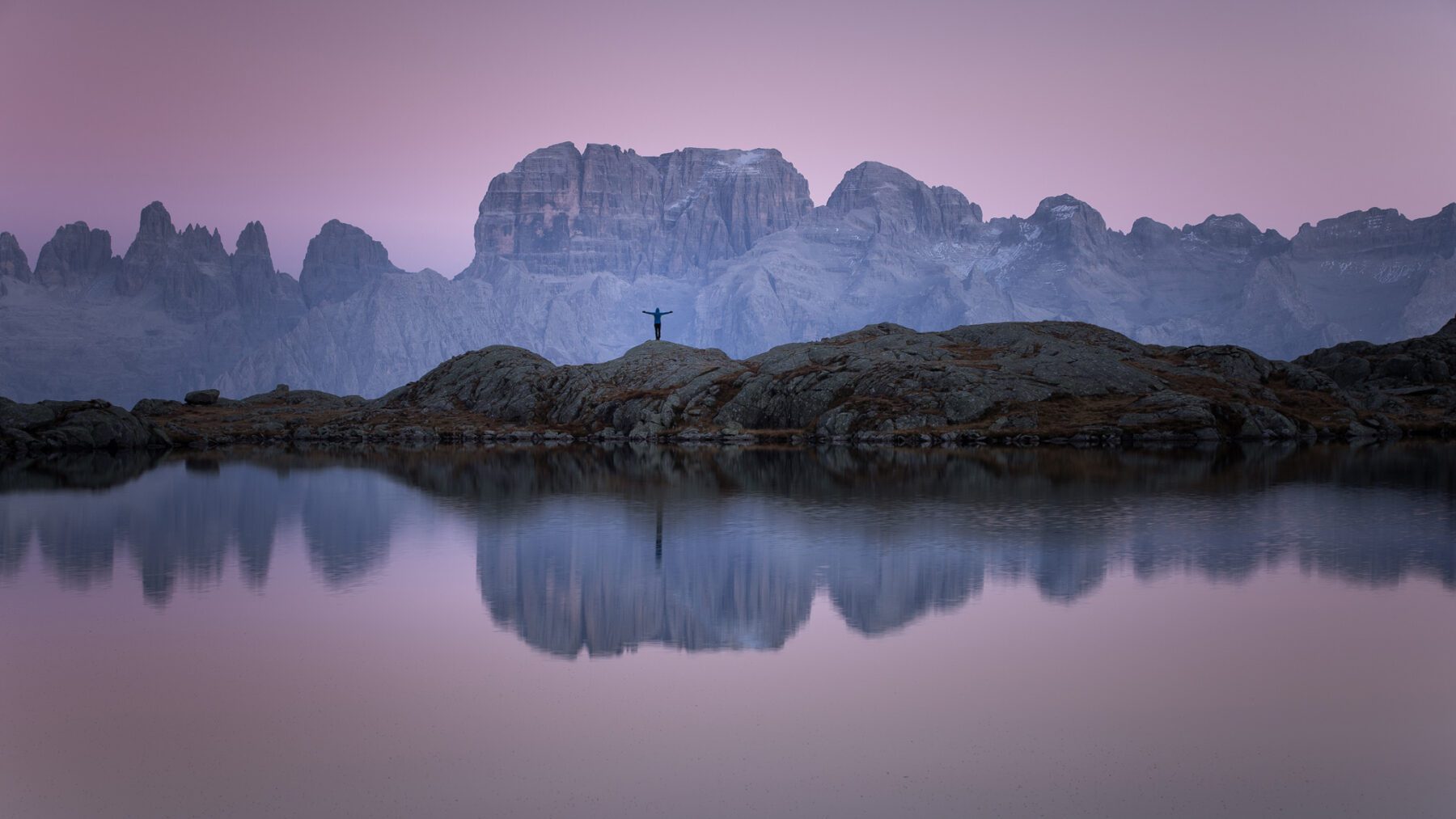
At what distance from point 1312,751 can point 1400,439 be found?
138 meters

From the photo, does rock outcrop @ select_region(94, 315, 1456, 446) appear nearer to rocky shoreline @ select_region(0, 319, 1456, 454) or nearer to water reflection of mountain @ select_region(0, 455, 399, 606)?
rocky shoreline @ select_region(0, 319, 1456, 454)

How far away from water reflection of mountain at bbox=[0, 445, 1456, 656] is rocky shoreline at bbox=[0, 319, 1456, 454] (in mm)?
40605

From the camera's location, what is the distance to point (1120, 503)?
199 ft

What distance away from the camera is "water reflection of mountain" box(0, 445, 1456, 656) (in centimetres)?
3512

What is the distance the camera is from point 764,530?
51.8 m

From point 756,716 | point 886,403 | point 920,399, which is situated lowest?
point 756,716

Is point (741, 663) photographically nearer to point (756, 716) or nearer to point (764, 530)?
point (756, 716)

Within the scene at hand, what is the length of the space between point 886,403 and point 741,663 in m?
123

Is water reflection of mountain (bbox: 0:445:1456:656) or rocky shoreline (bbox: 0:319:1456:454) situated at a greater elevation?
rocky shoreline (bbox: 0:319:1456:454)

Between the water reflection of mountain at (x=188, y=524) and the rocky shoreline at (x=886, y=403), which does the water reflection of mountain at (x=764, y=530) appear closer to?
the water reflection of mountain at (x=188, y=524)

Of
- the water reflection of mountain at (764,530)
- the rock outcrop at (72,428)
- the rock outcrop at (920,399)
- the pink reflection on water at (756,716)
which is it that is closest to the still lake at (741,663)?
the pink reflection on water at (756,716)

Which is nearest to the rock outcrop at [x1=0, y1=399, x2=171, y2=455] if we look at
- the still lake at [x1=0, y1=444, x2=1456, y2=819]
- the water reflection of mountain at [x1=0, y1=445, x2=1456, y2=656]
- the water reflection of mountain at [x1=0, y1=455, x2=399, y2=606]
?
the water reflection of mountain at [x1=0, y1=455, x2=399, y2=606]

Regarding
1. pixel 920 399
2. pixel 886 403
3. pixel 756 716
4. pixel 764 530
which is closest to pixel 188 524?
pixel 764 530

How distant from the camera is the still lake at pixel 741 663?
1805 centimetres
